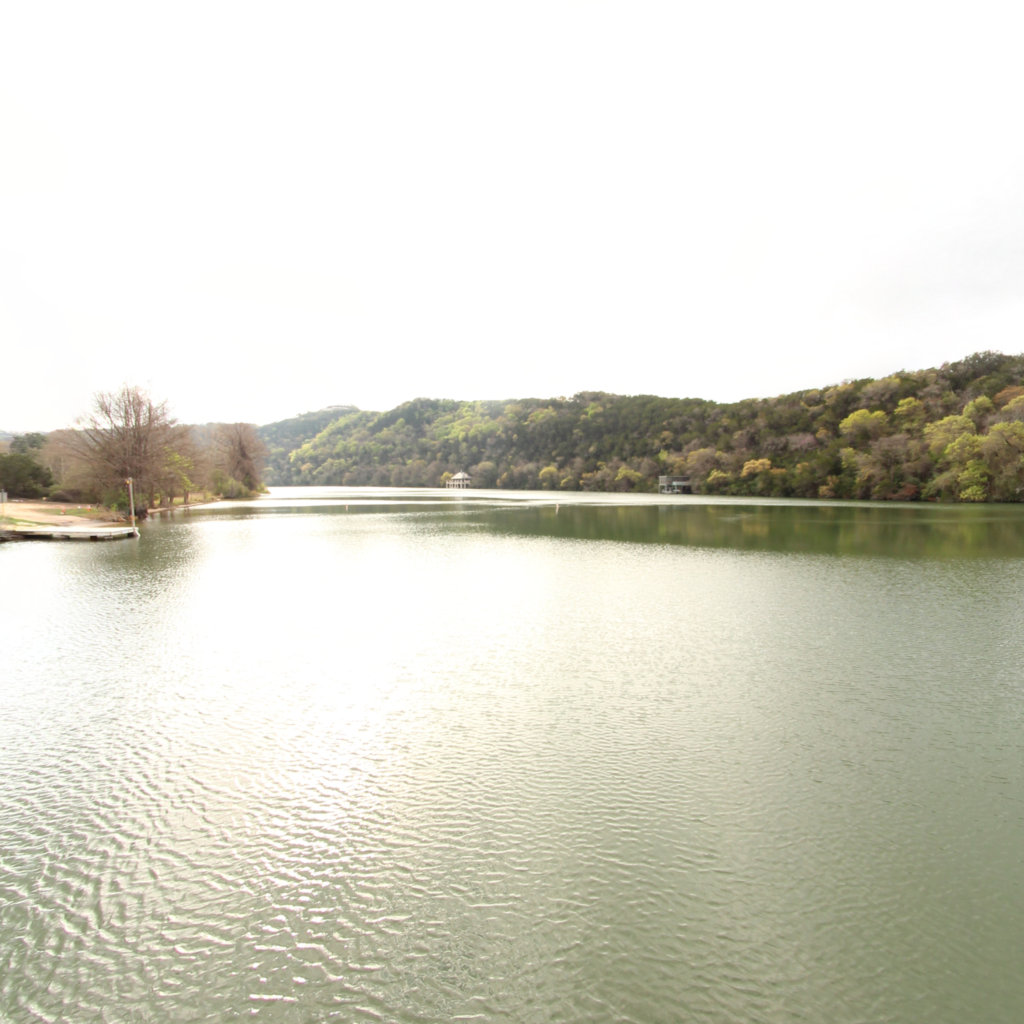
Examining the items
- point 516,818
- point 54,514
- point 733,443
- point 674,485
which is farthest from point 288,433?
point 516,818

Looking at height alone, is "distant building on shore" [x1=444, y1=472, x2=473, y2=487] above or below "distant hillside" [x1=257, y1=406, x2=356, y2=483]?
below

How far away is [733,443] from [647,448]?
61.4ft

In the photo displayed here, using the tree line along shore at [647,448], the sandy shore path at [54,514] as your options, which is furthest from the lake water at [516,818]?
the tree line along shore at [647,448]

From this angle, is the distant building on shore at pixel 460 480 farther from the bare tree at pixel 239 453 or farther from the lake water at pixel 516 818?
the lake water at pixel 516 818

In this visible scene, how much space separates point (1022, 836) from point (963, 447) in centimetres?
5553

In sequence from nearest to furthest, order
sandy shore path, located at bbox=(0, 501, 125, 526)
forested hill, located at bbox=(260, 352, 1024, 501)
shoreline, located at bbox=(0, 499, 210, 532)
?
1. shoreline, located at bbox=(0, 499, 210, 532)
2. sandy shore path, located at bbox=(0, 501, 125, 526)
3. forested hill, located at bbox=(260, 352, 1024, 501)

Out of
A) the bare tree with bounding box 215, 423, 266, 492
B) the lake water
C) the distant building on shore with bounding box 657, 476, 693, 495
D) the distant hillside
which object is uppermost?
the distant hillside

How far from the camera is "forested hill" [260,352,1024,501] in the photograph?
52.9 meters

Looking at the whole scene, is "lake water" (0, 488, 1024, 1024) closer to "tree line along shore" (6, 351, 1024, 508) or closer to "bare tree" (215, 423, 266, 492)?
"tree line along shore" (6, 351, 1024, 508)

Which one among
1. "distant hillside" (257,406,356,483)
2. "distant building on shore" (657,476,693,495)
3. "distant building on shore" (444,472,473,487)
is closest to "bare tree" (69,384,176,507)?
"distant building on shore" (657,476,693,495)

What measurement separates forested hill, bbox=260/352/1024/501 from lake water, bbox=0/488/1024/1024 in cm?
4966

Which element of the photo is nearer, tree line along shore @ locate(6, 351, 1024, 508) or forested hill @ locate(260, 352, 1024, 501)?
tree line along shore @ locate(6, 351, 1024, 508)

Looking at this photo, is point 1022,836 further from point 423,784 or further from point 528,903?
point 423,784

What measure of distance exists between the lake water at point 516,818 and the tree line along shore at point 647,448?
32.7m
